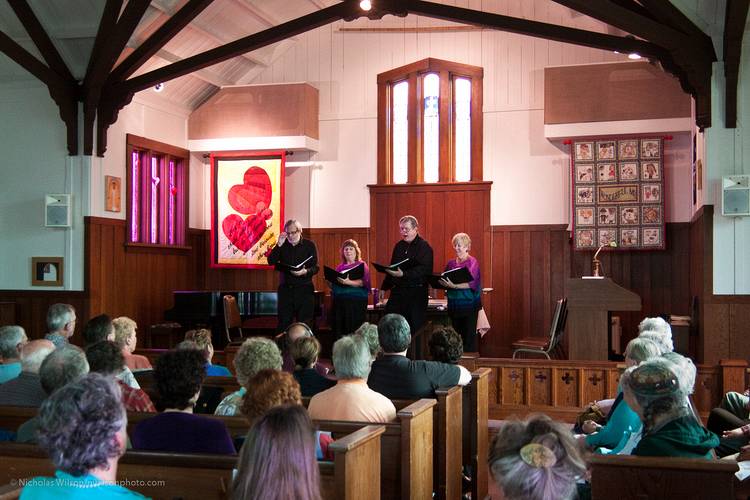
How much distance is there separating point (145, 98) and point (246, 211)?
2024 mm

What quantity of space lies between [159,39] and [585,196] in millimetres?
5386

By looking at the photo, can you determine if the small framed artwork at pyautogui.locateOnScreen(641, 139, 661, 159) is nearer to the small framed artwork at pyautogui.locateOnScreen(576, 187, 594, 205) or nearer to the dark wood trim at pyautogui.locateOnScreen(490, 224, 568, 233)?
the small framed artwork at pyautogui.locateOnScreen(576, 187, 594, 205)

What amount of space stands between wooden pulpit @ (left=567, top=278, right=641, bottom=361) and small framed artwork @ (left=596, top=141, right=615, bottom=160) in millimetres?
2711

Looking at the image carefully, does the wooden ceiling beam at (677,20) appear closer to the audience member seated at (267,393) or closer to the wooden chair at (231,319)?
the wooden chair at (231,319)

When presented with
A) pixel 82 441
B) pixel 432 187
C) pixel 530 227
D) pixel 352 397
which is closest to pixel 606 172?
pixel 530 227

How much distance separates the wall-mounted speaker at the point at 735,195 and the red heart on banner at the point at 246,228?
6.06m

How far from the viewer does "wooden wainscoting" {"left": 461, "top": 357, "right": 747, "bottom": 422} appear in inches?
301

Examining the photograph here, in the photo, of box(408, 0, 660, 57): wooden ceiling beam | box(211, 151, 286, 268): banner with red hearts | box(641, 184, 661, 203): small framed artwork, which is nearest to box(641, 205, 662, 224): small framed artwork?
box(641, 184, 661, 203): small framed artwork

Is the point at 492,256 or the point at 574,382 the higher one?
the point at 492,256

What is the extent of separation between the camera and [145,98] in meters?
11.4

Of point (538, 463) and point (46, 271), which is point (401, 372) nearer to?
point (538, 463)

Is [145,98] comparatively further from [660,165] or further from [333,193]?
[660,165]

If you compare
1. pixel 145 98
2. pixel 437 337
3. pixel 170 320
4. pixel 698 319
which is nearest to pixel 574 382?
pixel 698 319

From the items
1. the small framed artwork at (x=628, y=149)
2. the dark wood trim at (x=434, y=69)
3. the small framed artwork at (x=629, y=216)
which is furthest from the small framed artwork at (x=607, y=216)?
the dark wood trim at (x=434, y=69)
